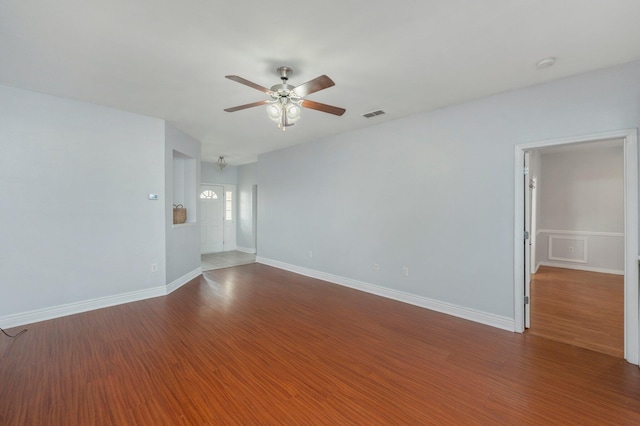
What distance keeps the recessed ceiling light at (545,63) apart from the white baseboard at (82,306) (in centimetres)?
547

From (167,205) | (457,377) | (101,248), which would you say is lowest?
(457,377)

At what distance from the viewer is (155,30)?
6.61 ft

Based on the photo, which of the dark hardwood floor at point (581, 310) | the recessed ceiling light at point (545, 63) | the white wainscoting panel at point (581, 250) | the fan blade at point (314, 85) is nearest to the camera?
the fan blade at point (314, 85)

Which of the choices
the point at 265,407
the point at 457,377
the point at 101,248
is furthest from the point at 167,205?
the point at 457,377

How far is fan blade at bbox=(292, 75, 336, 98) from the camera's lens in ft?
6.69

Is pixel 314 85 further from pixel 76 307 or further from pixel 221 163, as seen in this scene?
pixel 221 163

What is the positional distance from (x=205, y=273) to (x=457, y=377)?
4.90m

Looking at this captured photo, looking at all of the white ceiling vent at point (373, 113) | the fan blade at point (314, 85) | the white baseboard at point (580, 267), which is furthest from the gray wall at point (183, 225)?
the white baseboard at point (580, 267)

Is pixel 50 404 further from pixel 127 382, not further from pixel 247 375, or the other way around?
pixel 247 375

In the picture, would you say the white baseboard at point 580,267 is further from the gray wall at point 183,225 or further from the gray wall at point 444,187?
the gray wall at point 183,225

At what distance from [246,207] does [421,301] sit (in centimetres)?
596

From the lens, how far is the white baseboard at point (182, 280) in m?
4.34

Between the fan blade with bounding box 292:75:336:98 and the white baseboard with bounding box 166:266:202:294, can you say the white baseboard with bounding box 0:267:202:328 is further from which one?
the fan blade with bounding box 292:75:336:98

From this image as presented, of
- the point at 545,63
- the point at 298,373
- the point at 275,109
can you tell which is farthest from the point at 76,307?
the point at 545,63
